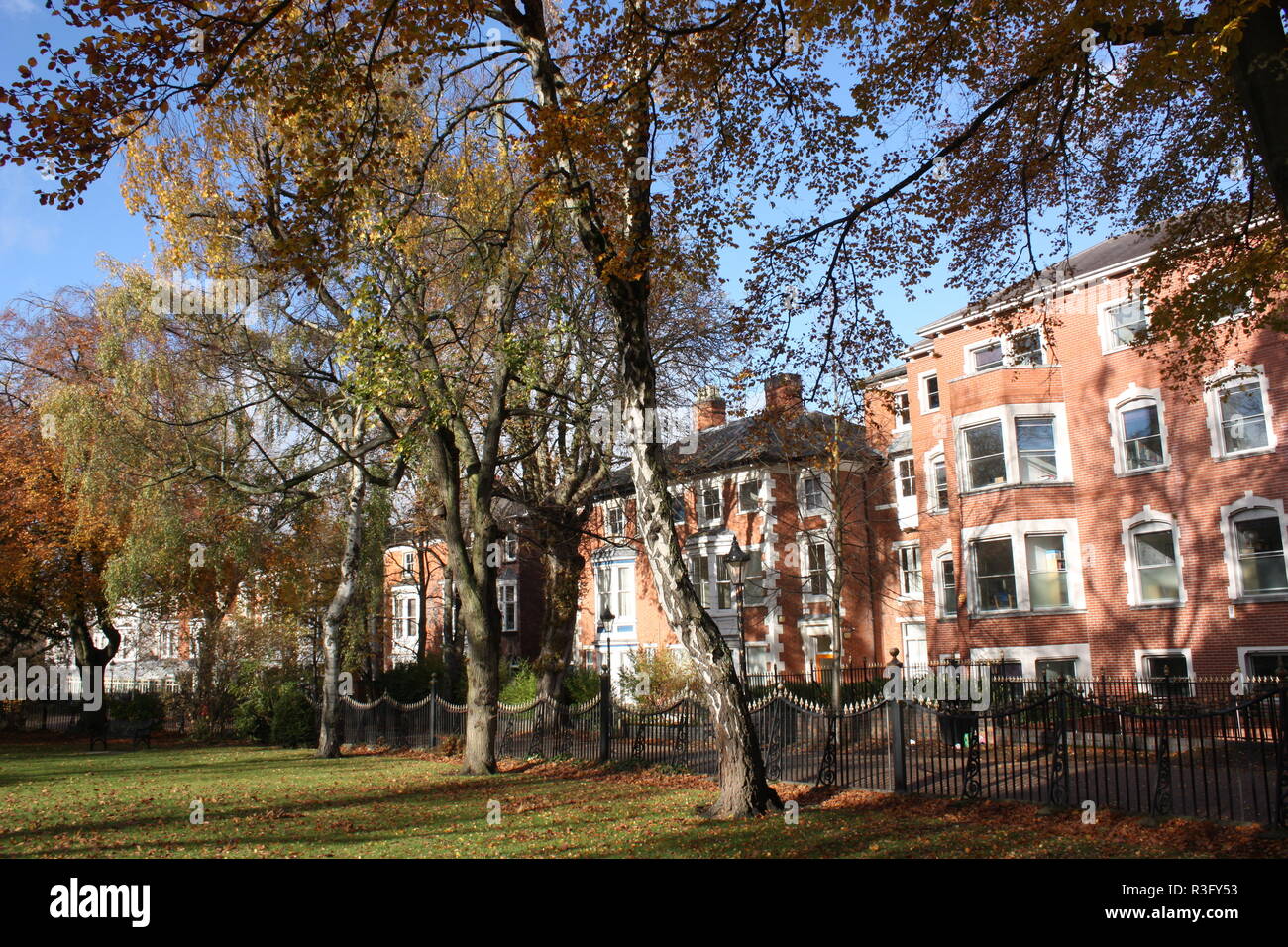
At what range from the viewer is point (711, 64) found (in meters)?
11.8

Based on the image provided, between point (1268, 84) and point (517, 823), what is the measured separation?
10747 mm

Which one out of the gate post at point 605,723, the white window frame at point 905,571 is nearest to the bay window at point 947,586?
the white window frame at point 905,571

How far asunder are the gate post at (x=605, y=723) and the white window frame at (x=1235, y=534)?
54.6 feet

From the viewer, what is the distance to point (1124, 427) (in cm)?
2642

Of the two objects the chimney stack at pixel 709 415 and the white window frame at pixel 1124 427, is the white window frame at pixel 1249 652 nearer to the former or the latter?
the white window frame at pixel 1124 427

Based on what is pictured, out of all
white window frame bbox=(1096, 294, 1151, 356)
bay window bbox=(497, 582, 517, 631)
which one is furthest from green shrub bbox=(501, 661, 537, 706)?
Result: white window frame bbox=(1096, 294, 1151, 356)

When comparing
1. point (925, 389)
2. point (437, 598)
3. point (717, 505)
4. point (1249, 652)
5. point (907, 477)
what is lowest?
point (1249, 652)

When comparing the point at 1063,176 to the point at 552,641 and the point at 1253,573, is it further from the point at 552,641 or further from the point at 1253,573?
the point at 552,641

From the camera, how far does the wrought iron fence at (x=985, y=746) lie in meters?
10.9

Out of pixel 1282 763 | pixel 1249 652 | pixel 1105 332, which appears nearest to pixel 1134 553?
pixel 1249 652

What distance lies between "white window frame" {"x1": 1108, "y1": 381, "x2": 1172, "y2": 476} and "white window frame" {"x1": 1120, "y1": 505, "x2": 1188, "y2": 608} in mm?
1187

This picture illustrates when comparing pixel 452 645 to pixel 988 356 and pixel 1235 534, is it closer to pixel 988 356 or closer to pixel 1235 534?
pixel 988 356

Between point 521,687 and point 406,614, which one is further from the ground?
point 406,614

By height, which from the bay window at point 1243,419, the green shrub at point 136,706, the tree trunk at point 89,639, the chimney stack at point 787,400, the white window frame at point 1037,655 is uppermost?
the bay window at point 1243,419
